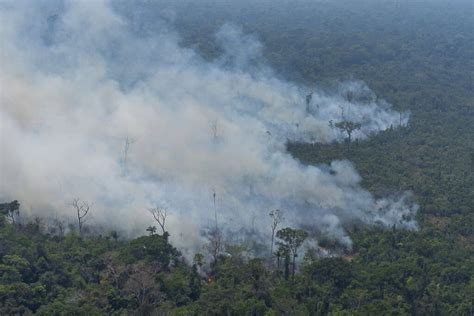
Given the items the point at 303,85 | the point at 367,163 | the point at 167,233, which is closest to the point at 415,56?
the point at 303,85

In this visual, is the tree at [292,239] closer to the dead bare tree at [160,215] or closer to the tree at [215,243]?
the tree at [215,243]

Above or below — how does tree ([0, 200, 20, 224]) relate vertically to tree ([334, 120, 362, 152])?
below

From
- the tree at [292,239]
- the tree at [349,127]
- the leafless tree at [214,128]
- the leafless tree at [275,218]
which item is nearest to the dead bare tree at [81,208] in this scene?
the leafless tree at [275,218]

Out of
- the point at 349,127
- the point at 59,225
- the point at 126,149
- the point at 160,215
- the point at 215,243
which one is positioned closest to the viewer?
the point at 215,243

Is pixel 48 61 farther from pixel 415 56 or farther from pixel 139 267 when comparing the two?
pixel 415 56

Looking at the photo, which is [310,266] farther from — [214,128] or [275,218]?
[214,128]

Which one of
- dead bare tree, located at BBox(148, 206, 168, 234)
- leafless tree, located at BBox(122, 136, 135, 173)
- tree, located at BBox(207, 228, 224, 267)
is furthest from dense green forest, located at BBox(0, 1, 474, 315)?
leafless tree, located at BBox(122, 136, 135, 173)

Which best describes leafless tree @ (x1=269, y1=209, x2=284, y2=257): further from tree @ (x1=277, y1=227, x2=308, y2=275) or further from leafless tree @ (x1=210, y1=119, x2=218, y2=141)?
leafless tree @ (x1=210, y1=119, x2=218, y2=141)

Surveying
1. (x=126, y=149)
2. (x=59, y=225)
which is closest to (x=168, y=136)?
(x=126, y=149)
